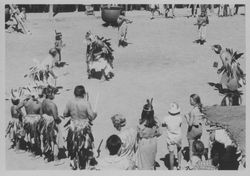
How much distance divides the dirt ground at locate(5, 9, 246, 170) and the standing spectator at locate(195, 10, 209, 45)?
63mm

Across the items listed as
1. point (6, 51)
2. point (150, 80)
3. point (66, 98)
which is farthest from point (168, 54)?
point (6, 51)

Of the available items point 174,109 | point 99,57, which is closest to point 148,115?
point 174,109

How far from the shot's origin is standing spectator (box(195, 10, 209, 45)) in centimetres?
770

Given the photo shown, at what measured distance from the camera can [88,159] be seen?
731 centimetres

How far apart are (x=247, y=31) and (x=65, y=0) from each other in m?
2.52

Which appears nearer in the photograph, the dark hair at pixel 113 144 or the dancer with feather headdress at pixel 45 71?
the dark hair at pixel 113 144

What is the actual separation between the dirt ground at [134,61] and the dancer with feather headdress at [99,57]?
0.07m

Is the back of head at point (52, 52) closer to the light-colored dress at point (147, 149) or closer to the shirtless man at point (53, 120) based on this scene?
the shirtless man at point (53, 120)

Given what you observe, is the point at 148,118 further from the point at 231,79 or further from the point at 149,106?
the point at 231,79

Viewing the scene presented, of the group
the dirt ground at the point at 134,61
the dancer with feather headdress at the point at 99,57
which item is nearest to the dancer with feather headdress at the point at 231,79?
the dirt ground at the point at 134,61

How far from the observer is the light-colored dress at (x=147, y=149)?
7.12m

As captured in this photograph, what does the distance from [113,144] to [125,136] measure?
0.24 metres

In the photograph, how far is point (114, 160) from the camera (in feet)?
23.3

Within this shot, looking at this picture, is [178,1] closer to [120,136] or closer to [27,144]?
[120,136]
